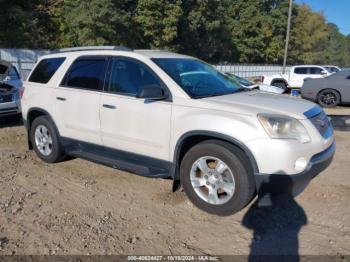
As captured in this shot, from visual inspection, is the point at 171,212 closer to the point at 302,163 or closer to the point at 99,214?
the point at 99,214

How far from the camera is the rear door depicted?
4949 mm

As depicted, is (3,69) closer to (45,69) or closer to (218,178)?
(45,69)

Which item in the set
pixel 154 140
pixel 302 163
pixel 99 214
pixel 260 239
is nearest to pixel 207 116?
pixel 154 140

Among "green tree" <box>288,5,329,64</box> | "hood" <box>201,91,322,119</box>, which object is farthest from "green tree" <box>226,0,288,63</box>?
"hood" <box>201,91,322,119</box>

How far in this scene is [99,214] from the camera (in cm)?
408

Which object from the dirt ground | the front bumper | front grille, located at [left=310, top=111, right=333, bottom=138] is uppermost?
front grille, located at [left=310, top=111, right=333, bottom=138]

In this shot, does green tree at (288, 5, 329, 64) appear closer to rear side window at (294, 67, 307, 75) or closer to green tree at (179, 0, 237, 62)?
green tree at (179, 0, 237, 62)

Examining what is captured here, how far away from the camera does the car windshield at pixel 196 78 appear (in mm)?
4406

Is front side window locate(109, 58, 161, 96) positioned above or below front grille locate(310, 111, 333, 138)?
above

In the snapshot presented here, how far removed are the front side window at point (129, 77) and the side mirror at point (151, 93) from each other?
0.67 feet

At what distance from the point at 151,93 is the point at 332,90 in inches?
427

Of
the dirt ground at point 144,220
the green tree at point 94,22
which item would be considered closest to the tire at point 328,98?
the dirt ground at point 144,220

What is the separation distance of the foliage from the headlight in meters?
29.8

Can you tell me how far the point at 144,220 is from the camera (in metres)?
3.96
